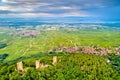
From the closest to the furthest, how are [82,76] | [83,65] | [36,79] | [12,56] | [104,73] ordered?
1. [36,79]
2. [82,76]
3. [104,73]
4. [83,65]
5. [12,56]

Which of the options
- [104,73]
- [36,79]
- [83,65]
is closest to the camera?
[36,79]

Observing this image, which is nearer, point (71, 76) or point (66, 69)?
point (71, 76)

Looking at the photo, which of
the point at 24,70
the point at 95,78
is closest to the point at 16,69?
the point at 24,70

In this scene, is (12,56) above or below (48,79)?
below

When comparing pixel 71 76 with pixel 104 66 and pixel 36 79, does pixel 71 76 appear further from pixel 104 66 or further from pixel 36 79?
pixel 104 66

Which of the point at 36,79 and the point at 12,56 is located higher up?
the point at 36,79

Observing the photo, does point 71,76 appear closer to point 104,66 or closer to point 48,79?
point 48,79

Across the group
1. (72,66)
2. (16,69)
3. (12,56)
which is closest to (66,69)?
(72,66)

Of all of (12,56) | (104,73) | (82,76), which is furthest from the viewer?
(12,56)

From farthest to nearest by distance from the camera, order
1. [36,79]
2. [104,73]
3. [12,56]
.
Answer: [12,56] → [104,73] → [36,79]
